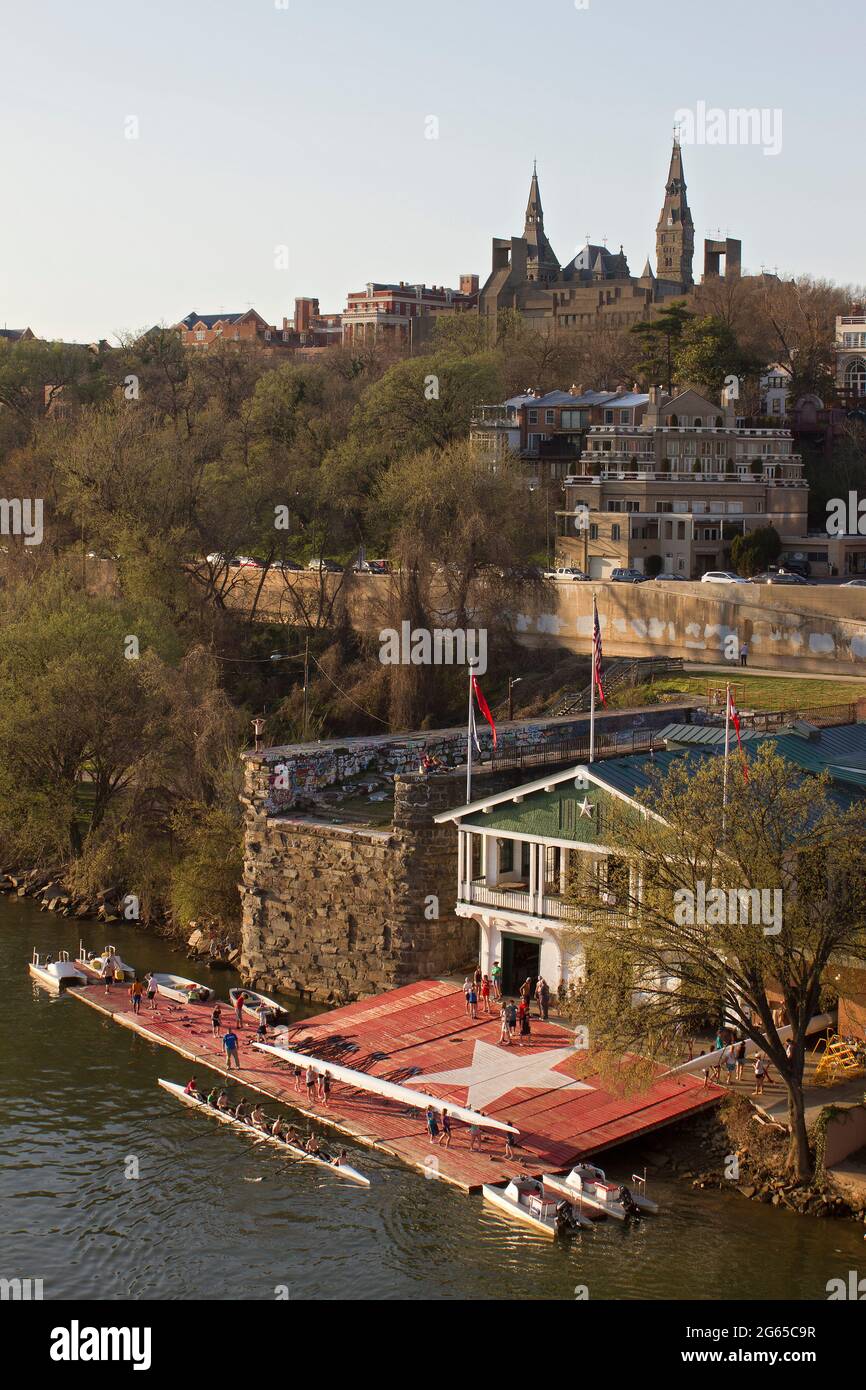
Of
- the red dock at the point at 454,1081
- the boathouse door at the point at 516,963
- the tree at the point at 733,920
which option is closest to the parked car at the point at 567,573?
the boathouse door at the point at 516,963

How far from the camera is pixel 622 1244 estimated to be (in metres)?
25.3

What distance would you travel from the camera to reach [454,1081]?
1197 inches

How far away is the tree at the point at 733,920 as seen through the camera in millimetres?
26500

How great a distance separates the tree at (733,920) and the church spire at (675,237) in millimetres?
163539

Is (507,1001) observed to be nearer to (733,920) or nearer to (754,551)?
(733,920)

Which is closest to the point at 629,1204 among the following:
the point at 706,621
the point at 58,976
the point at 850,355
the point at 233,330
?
the point at 58,976

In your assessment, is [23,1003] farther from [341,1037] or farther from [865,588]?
[865,588]

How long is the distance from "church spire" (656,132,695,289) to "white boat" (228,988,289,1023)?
15770cm

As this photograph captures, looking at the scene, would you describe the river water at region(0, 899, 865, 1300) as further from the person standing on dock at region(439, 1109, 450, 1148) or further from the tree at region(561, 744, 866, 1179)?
the tree at region(561, 744, 866, 1179)

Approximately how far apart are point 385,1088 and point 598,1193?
5317 mm

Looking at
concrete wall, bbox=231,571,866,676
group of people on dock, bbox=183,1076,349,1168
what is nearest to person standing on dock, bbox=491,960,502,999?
group of people on dock, bbox=183,1076,349,1168

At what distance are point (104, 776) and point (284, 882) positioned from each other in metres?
11.7

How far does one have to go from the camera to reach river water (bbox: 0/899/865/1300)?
79.7ft
